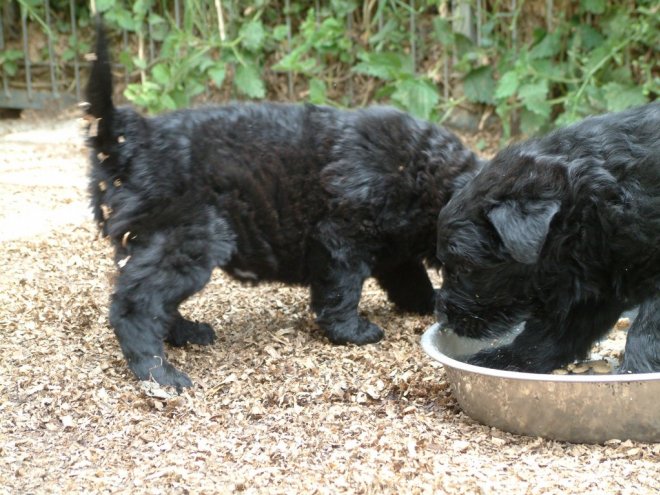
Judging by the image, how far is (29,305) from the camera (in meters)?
4.57

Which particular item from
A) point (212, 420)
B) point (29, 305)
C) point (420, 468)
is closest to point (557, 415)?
point (420, 468)

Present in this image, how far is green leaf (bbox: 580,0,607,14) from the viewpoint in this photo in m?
7.02

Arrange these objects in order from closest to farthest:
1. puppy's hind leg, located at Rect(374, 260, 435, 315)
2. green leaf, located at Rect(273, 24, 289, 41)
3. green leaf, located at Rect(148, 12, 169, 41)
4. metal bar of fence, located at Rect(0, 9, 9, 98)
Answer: puppy's hind leg, located at Rect(374, 260, 435, 315) < green leaf, located at Rect(273, 24, 289, 41) < green leaf, located at Rect(148, 12, 169, 41) < metal bar of fence, located at Rect(0, 9, 9, 98)

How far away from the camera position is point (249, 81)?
26.4 ft

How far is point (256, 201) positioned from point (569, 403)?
174 cm

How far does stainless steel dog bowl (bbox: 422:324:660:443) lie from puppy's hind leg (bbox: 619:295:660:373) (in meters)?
0.24

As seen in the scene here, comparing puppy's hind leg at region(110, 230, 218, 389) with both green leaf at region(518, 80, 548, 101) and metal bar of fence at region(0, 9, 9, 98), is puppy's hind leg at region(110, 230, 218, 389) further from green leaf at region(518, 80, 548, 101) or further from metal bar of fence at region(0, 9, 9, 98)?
metal bar of fence at region(0, 9, 9, 98)

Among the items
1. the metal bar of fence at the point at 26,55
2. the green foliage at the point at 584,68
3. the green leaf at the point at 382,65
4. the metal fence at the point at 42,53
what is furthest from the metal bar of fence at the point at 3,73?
the green foliage at the point at 584,68

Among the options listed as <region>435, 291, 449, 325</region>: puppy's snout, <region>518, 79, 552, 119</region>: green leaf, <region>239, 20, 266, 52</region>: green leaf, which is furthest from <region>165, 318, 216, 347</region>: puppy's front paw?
<region>239, 20, 266, 52</region>: green leaf

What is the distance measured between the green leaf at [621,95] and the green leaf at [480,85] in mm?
1077

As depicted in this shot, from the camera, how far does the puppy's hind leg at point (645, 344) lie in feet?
10.5

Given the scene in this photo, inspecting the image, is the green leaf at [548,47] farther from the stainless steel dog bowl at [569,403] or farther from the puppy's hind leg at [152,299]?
the stainless steel dog bowl at [569,403]

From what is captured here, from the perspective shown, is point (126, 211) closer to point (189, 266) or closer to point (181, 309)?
point (189, 266)

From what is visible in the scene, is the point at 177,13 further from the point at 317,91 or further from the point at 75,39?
the point at 317,91
